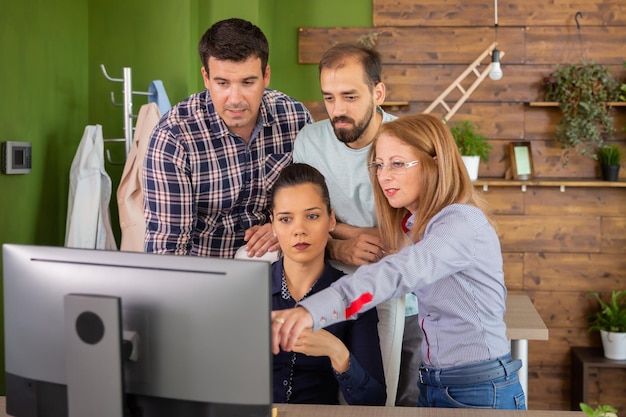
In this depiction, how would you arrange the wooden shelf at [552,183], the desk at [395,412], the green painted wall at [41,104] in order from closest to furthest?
the desk at [395,412]
the green painted wall at [41,104]
the wooden shelf at [552,183]

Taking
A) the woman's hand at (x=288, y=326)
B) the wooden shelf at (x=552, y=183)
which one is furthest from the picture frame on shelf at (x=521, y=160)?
the woman's hand at (x=288, y=326)

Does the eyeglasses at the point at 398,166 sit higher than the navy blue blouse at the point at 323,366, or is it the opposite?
the eyeglasses at the point at 398,166

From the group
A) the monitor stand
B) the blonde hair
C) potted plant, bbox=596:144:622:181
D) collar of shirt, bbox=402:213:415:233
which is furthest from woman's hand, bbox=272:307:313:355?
potted plant, bbox=596:144:622:181

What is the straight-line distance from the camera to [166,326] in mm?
1308

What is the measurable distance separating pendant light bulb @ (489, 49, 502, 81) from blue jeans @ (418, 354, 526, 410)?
9.64 ft

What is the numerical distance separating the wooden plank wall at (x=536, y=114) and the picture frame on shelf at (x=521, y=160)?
8 cm

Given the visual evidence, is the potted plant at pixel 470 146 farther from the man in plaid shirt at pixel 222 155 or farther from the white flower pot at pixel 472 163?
the man in plaid shirt at pixel 222 155

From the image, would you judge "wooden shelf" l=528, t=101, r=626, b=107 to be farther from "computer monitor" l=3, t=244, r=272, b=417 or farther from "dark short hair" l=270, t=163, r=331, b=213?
"computer monitor" l=3, t=244, r=272, b=417

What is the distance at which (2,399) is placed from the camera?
188cm

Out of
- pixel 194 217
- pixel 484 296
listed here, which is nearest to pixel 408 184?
pixel 484 296

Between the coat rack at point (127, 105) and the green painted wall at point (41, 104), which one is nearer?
the green painted wall at point (41, 104)

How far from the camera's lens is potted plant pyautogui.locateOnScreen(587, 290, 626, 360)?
472cm

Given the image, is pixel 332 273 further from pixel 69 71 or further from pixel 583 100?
pixel 583 100

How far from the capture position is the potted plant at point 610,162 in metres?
4.82
